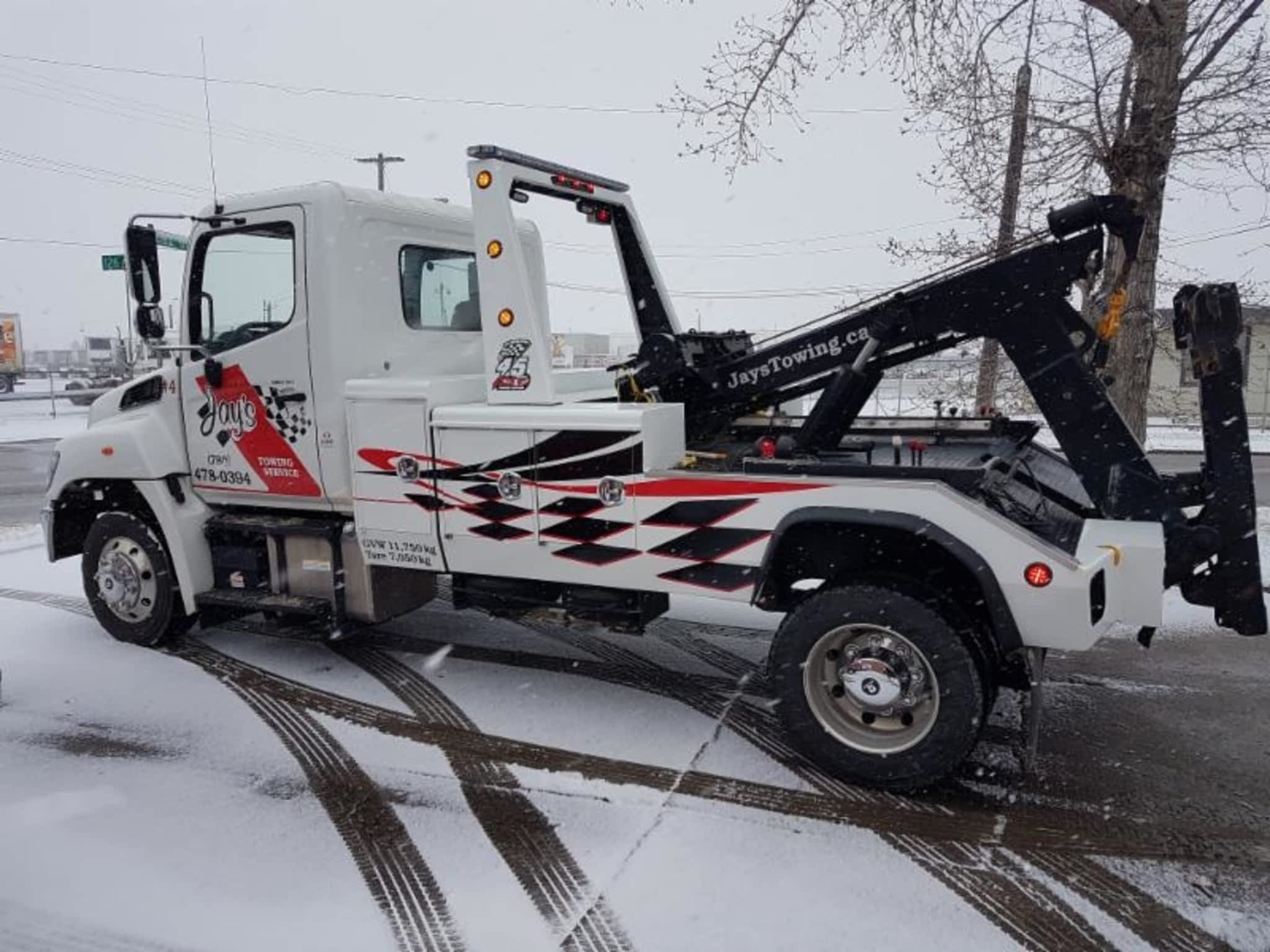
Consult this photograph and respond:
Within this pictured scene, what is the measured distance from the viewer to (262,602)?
5.51 metres

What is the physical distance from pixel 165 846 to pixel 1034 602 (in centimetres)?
357

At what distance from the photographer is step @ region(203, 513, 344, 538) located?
5.38 m

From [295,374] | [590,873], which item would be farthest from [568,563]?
[295,374]

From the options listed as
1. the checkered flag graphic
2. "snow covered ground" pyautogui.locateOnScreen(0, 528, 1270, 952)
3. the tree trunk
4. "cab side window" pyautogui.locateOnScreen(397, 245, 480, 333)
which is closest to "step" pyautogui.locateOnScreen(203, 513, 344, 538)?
the checkered flag graphic

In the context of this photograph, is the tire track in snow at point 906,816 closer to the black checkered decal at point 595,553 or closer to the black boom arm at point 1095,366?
the black checkered decal at point 595,553

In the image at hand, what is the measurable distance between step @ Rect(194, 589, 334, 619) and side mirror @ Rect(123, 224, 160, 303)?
1798mm

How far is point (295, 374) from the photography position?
5.27 m

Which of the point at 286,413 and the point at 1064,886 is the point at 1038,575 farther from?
the point at 286,413

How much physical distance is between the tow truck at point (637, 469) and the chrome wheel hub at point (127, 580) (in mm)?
20

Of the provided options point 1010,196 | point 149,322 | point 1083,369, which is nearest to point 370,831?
point 149,322

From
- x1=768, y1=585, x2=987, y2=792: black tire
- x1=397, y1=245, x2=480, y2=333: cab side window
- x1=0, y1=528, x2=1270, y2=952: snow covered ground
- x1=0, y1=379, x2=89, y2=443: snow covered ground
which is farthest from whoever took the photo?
x1=0, y1=379, x2=89, y2=443: snow covered ground

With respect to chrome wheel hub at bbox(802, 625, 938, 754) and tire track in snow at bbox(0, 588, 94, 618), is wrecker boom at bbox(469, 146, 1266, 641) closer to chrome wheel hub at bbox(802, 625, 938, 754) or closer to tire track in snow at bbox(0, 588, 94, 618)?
chrome wheel hub at bbox(802, 625, 938, 754)

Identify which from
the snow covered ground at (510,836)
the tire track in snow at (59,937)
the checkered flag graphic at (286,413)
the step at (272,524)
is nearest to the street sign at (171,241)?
the checkered flag graphic at (286,413)

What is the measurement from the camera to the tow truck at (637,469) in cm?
392
